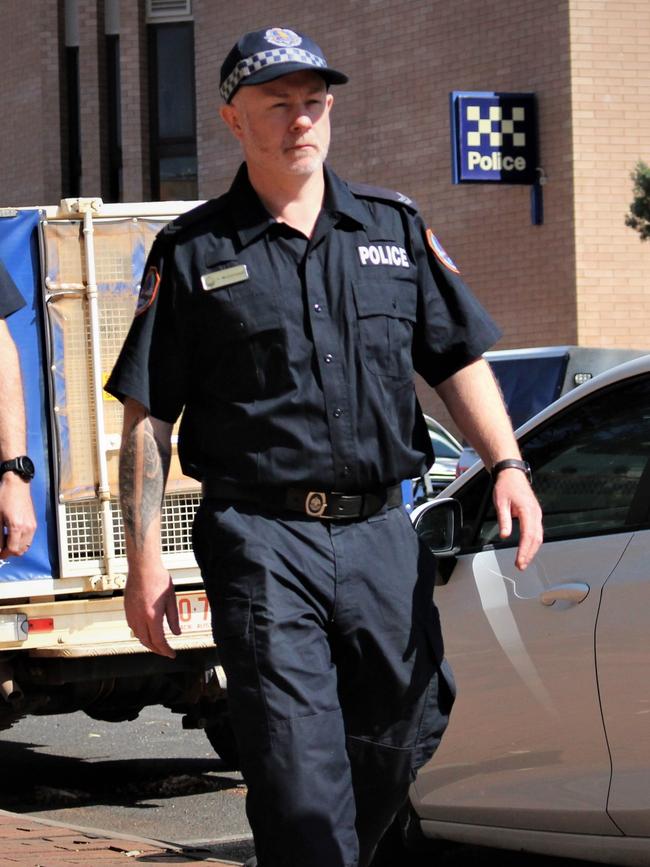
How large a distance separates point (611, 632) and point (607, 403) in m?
0.74

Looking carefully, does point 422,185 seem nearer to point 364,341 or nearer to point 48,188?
point 48,188

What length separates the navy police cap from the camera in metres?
3.64

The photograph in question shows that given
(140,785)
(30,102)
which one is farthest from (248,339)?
(30,102)

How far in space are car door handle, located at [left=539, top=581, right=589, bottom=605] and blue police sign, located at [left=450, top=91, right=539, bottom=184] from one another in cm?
1908

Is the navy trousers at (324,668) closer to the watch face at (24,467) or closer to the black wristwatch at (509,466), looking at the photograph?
the black wristwatch at (509,466)

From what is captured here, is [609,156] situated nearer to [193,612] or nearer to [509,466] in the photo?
[193,612]

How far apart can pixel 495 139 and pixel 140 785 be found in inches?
688

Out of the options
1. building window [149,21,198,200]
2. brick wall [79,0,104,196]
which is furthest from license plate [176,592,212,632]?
brick wall [79,0,104,196]

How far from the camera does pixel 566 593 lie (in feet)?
16.1

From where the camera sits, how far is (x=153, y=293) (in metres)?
3.71

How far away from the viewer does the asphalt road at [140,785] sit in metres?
6.43

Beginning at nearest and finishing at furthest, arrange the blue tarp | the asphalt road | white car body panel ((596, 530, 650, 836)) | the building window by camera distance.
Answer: white car body panel ((596, 530, 650, 836)), the asphalt road, the blue tarp, the building window

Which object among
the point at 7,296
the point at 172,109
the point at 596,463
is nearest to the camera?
the point at 7,296

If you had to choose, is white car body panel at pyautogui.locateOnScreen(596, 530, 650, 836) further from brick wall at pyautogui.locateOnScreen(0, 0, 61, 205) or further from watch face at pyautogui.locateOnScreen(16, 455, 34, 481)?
brick wall at pyautogui.locateOnScreen(0, 0, 61, 205)
